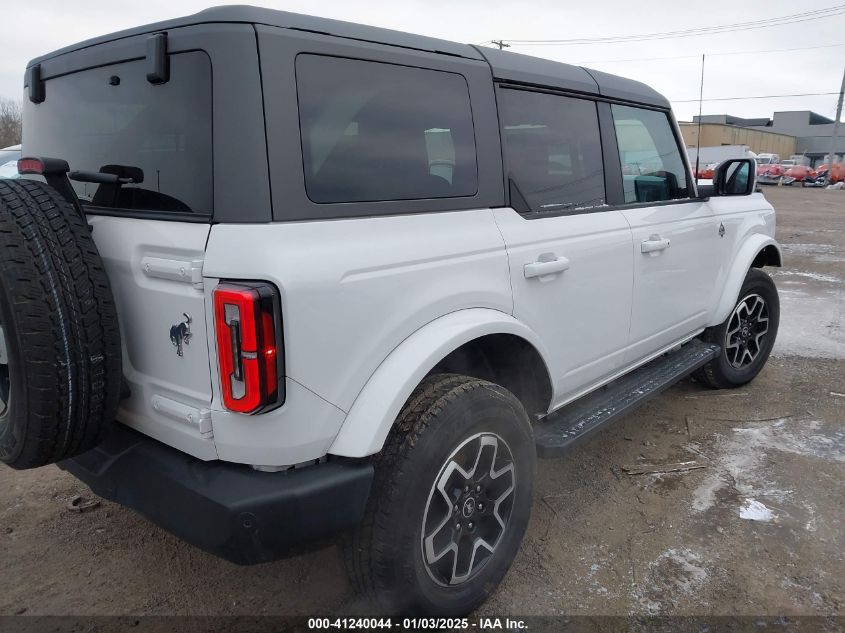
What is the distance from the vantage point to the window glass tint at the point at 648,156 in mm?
3305

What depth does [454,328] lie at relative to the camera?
6.98ft

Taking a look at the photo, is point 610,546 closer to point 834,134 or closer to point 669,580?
point 669,580

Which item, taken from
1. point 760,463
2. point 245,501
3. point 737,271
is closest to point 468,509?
point 245,501

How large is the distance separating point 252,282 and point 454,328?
73 cm

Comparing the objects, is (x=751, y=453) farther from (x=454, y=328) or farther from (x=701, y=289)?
(x=454, y=328)

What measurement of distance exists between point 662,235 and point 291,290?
2.36 meters

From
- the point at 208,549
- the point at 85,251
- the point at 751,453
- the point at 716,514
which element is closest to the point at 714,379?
the point at 751,453

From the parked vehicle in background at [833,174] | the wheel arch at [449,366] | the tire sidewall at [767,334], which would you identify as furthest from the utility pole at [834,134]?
the wheel arch at [449,366]

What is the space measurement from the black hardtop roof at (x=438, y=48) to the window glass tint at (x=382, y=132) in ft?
0.33

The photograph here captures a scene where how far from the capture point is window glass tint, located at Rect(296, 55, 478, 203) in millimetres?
1882

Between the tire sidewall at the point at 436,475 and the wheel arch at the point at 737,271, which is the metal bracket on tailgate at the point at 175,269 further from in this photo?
the wheel arch at the point at 737,271

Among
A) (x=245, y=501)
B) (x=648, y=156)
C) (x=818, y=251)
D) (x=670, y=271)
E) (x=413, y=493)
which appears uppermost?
(x=648, y=156)

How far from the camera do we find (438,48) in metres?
2.32

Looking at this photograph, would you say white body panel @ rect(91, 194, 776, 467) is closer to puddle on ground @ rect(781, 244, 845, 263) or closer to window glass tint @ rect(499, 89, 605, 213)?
window glass tint @ rect(499, 89, 605, 213)
